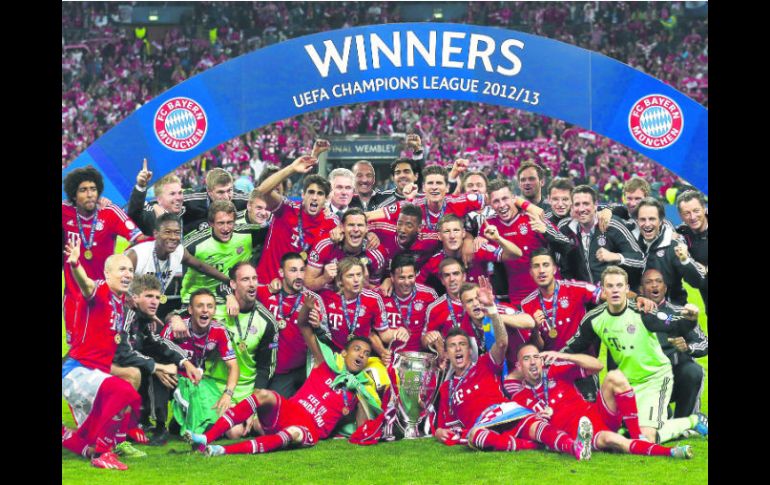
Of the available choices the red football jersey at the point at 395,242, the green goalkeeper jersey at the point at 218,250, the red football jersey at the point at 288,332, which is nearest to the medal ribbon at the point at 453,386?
the red football jersey at the point at 395,242

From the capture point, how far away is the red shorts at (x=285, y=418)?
26.4 ft

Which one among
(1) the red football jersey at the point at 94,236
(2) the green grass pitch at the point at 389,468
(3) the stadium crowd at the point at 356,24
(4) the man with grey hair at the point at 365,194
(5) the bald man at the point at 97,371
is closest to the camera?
(2) the green grass pitch at the point at 389,468

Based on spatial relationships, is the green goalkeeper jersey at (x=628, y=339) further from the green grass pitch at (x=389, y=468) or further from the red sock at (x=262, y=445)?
the red sock at (x=262, y=445)

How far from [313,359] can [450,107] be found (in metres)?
13.8

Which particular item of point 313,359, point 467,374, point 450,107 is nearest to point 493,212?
point 467,374

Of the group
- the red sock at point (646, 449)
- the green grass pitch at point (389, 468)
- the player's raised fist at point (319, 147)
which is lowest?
the green grass pitch at point (389, 468)

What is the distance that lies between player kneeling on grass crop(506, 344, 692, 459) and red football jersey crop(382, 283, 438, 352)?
32.1 inches

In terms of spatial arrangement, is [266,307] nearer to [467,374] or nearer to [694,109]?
[467,374]

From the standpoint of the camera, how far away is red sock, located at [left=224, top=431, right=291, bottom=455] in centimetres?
786

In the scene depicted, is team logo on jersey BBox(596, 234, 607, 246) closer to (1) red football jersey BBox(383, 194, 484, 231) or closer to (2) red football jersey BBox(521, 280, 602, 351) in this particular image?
(2) red football jersey BBox(521, 280, 602, 351)

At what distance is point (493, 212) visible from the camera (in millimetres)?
8156

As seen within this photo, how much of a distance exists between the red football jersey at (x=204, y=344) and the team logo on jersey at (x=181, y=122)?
4.70ft

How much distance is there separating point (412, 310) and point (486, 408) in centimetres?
96

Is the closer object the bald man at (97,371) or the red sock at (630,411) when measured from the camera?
the bald man at (97,371)
